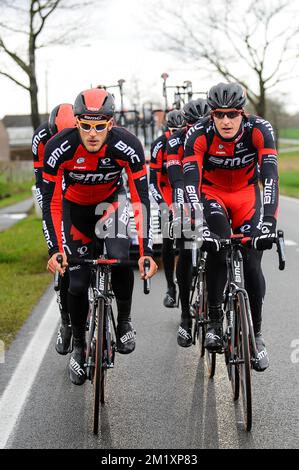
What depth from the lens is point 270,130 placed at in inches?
210

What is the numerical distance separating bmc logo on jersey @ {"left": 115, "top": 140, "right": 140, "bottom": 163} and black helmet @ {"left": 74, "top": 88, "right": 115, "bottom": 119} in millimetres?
215

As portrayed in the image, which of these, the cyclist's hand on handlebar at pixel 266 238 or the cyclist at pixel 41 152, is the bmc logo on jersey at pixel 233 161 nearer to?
the cyclist's hand on handlebar at pixel 266 238

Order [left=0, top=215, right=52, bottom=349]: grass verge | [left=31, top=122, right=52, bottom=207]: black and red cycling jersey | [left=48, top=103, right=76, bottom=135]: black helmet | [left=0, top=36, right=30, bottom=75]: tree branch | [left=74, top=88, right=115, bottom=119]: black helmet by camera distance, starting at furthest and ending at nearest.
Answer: [left=0, top=36, right=30, bottom=75]: tree branch → [left=0, top=215, right=52, bottom=349]: grass verge → [left=31, top=122, right=52, bottom=207]: black and red cycling jersey → [left=48, top=103, right=76, bottom=135]: black helmet → [left=74, top=88, right=115, bottom=119]: black helmet

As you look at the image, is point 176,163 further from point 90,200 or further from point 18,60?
point 18,60

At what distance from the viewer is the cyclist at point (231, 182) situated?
5.18m

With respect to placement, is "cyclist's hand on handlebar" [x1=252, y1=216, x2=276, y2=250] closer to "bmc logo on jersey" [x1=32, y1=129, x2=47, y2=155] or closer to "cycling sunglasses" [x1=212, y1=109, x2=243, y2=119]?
"cycling sunglasses" [x1=212, y1=109, x2=243, y2=119]

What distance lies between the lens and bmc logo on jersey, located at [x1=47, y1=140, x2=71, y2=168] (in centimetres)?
510

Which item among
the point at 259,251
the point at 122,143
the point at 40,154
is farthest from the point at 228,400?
the point at 40,154

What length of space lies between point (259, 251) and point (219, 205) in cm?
53

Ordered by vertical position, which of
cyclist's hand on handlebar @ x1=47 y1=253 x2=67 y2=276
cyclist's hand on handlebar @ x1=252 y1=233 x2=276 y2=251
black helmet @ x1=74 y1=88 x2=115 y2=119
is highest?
black helmet @ x1=74 y1=88 x2=115 y2=119

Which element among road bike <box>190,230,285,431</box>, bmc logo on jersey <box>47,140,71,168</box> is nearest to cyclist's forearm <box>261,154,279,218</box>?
road bike <box>190,230,285,431</box>

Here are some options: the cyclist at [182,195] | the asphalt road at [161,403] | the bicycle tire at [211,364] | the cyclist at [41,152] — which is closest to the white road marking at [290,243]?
the asphalt road at [161,403]

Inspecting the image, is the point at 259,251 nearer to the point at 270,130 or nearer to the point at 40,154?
the point at 270,130

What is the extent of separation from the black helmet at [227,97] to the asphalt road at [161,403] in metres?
2.05
